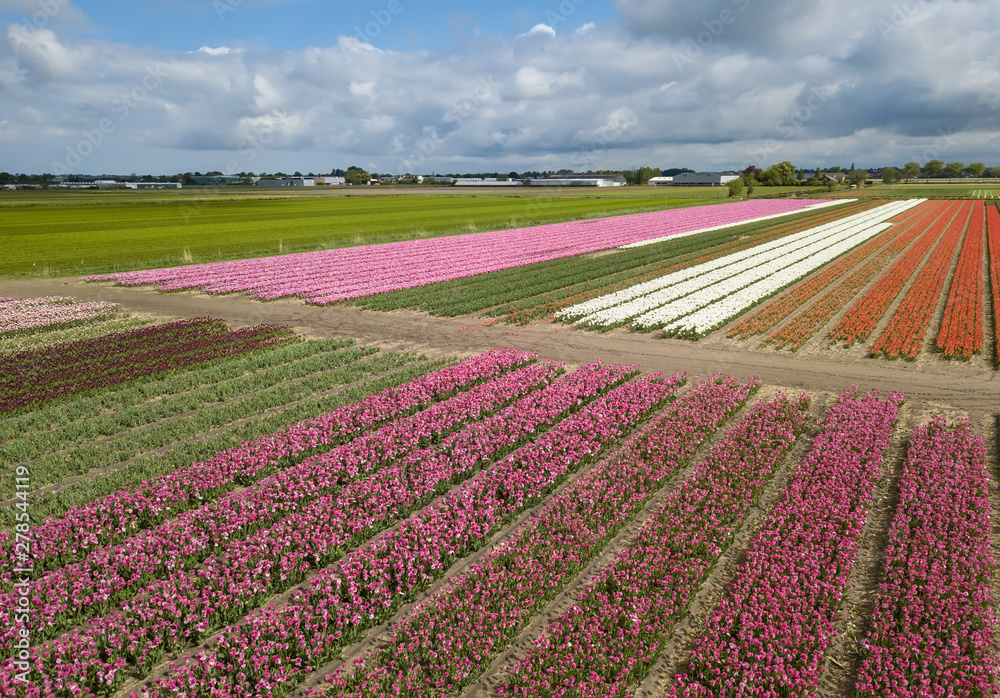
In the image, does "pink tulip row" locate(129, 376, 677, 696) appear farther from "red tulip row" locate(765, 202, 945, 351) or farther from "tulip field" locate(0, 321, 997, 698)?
"red tulip row" locate(765, 202, 945, 351)

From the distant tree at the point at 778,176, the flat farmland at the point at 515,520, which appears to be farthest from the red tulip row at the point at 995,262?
the distant tree at the point at 778,176

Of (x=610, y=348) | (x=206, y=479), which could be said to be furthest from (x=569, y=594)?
(x=610, y=348)

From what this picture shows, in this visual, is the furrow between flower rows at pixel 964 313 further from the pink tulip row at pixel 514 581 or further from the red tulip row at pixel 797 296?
the pink tulip row at pixel 514 581

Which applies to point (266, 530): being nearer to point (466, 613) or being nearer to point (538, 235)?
point (466, 613)

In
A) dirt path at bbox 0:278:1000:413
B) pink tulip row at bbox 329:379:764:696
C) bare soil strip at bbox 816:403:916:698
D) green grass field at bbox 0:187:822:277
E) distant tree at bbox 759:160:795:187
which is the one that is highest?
distant tree at bbox 759:160:795:187

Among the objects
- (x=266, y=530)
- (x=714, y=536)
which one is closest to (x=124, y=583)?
(x=266, y=530)

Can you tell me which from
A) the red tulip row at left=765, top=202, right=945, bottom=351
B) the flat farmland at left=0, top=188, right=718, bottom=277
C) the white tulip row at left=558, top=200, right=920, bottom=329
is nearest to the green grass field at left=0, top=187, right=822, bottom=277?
the flat farmland at left=0, top=188, right=718, bottom=277

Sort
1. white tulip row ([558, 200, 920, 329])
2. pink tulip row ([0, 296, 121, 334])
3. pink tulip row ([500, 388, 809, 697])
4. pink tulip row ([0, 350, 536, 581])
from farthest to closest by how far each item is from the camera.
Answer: pink tulip row ([0, 296, 121, 334]), white tulip row ([558, 200, 920, 329]), pink tulip row ([0, 350, 536, 581]), pink tulip row ([500, 388, 809, 697])
